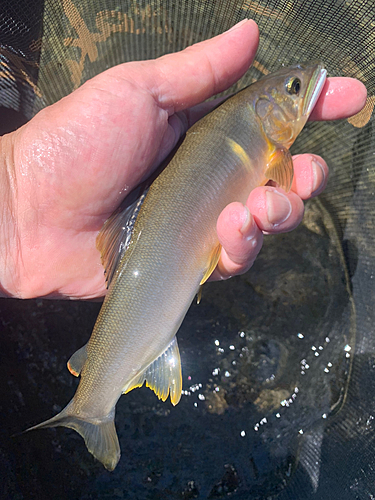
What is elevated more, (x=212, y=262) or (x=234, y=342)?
(x=212, y=262)

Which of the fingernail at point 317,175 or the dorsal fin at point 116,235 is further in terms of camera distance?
the fingernail at point 317,175

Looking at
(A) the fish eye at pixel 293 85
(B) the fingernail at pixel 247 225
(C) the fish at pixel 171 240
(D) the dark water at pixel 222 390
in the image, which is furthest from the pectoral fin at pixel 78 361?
(A) the fish eye at pixel 293 85

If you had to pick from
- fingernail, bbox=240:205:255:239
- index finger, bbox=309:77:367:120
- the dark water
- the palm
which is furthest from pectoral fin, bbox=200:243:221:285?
the dark water

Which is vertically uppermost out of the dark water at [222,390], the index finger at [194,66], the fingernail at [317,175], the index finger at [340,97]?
the index finger at [194,66]

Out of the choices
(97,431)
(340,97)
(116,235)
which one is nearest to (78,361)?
(97,431)

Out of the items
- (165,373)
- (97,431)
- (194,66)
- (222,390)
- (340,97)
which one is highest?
(194,66)

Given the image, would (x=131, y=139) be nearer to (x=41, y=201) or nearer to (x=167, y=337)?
(x=41, y=201)

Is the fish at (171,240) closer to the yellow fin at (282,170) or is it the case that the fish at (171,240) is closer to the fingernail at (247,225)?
the yellow fin at (282,170)

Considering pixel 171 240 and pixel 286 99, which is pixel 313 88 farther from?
pixel 171 240
